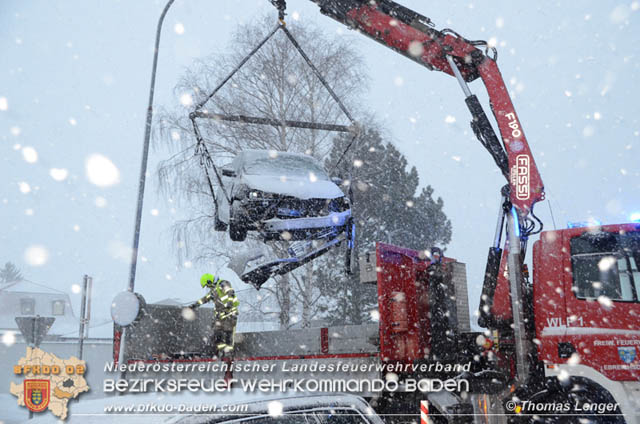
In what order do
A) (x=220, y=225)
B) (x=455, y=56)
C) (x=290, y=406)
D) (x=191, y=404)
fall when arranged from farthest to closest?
(x=220, y=225) < (x=455, y=56) < (x=290, y=406) < (x=191, y=404)

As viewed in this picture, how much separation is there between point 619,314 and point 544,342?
728 mm

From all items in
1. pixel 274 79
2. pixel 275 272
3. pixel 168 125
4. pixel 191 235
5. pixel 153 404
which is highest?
pixel 274 79

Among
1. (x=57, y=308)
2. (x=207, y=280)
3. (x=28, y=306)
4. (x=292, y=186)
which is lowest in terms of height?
(x=207, y=280)

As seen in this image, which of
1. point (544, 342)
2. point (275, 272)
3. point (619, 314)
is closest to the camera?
point (619, 314)

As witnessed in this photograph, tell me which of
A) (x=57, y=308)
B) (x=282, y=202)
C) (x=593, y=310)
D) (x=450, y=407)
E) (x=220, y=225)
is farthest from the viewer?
(x=57, y=308)

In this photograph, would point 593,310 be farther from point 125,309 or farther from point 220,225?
point 125,309

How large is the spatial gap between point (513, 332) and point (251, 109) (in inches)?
459

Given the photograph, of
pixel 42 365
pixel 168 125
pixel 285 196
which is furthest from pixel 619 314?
pixel 168 125

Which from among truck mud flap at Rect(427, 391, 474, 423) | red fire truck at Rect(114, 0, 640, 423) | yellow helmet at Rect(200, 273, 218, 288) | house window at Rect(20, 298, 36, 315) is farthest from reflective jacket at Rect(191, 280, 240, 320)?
house window at Rect(20, 298, 36, 315)

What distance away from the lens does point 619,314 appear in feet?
16.6

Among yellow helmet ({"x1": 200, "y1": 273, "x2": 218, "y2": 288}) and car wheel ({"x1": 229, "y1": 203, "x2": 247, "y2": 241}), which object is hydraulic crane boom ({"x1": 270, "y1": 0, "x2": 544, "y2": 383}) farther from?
yellow helmet ({"x1": 200, "y1": 273, "x2": 218, "y2": 288})

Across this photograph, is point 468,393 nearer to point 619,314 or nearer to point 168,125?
point 619,314

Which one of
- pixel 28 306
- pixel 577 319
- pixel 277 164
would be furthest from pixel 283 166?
pixel 28 306

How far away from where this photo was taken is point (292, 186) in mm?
6406
